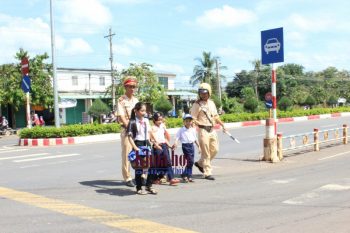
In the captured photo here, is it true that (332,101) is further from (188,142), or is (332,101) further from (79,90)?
(188,142)

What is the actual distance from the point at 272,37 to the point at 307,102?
1832 inches

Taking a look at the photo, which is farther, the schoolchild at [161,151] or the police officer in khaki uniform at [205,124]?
the police officer in khaki uniform at [205,124]

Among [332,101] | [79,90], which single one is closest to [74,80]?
[79,90]

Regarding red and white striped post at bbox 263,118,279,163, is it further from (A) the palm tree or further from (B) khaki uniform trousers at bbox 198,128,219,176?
(A) the palm tree

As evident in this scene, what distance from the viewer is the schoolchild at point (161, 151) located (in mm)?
7863

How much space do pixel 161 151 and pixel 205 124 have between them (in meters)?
1.47

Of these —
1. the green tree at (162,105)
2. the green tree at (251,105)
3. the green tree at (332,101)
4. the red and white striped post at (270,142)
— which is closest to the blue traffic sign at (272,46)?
the red and white striped post at (270,142)

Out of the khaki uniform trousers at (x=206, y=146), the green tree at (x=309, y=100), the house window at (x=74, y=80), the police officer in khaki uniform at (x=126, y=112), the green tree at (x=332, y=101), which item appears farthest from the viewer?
the green tree at (x=332, y=101)

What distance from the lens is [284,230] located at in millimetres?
5352

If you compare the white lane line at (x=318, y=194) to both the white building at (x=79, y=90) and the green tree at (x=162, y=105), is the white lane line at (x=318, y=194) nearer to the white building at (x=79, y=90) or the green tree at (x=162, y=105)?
the green tree at (x=162, y=105)

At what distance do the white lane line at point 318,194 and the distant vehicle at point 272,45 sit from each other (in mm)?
4664

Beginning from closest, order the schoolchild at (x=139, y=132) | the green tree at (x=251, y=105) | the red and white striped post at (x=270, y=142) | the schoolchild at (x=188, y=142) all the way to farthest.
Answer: the schoolchild at (x=139, y=132), the schoolchild at (x=188, y=142), the red and white striped post at (x=270, y=142), the green tree at (x=251, y=105)

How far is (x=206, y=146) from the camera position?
29.4ft

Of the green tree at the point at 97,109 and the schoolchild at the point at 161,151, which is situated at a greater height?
the green tree at the point at 97,109
